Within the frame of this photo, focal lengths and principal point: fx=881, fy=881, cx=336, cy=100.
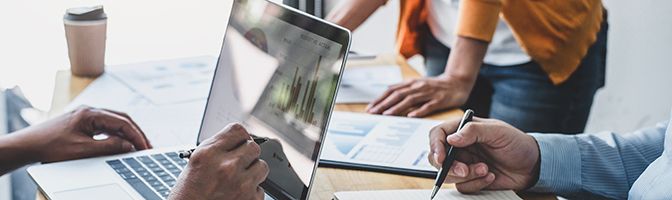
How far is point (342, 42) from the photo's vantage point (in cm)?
107

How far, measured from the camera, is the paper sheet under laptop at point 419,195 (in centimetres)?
114

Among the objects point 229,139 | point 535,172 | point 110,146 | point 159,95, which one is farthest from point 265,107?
point 159,95

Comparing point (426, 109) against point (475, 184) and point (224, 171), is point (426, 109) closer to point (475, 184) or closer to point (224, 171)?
point (475, 184)

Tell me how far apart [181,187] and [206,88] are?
0.69m

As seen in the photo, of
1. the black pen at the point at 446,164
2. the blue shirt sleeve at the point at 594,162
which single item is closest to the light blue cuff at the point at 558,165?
the blue shirt sleeve at the point at 594,162

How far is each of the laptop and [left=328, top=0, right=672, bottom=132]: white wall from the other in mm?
1066

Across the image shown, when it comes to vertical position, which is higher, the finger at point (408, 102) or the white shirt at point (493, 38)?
the white shirt at point (493, 38)

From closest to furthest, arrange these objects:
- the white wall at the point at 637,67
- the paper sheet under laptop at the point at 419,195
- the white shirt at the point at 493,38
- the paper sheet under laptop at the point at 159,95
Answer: the paper sheet under laptop at the point at 419,195 → the paper sheet under laptop at the point at 159,95 → the white shirt at the point at 493,38 → the white wall at the point at 637,67

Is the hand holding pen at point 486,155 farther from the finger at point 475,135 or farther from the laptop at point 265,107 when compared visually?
the laptop at point 265,107

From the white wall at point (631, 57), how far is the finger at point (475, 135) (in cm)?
113

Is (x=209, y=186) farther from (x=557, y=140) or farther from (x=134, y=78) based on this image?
(x=134, y=78)

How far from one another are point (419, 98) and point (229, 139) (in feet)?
1.96

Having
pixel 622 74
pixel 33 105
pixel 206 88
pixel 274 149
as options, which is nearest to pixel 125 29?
pixel 33 105

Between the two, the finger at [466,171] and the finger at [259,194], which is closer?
the finger at [259,194]
